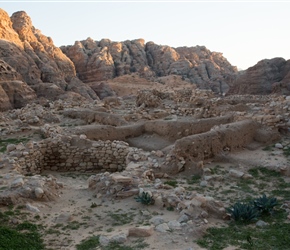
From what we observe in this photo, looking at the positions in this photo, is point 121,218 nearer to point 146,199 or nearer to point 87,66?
point 146,199

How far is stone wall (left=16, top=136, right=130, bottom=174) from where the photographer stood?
483 inches

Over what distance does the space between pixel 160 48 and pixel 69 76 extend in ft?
111

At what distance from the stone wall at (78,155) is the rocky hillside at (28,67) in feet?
45.8

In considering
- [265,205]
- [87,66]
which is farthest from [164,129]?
[87,66]

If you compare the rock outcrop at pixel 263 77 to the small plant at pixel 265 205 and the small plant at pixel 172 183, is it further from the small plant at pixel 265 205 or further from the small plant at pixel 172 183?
the small plant at pixel 265 205

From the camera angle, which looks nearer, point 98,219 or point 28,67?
point 98,219

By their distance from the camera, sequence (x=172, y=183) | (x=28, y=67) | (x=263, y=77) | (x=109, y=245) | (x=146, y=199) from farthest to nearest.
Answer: (x=28, y=67)
(x=263, y=77)
(x=172, y=183)
(x=146, y=199)
(x=109, y=245)

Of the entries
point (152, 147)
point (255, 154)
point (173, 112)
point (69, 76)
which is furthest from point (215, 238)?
point (69, 76)

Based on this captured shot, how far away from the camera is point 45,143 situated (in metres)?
12.6

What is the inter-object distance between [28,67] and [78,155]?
77.6 ft

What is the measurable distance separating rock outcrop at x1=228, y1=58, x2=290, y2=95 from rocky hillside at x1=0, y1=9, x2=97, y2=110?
50.1 ft

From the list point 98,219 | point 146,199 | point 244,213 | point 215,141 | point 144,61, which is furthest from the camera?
point 144,61

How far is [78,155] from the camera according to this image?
12.6m

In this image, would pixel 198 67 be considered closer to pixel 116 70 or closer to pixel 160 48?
pixel 160 48
